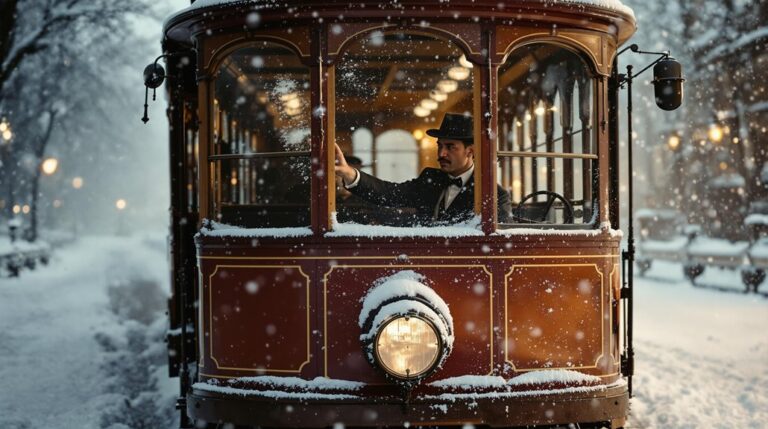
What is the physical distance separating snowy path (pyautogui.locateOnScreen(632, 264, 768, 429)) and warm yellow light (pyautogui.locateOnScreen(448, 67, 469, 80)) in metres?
3.16

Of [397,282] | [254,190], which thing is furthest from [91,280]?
[397,282]

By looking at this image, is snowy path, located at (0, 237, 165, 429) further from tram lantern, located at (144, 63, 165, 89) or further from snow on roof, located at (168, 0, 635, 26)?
snow on roof, located at (168, 0, 635, 26)

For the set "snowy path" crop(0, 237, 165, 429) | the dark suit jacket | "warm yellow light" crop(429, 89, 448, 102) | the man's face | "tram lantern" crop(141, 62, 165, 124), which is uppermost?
"warm yellow light" crop(429, 89, 448, 102)

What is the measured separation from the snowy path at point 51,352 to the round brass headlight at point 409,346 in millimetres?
3051

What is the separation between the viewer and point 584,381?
4.89 meters

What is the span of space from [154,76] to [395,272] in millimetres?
2112

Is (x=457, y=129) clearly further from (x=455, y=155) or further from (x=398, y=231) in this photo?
(x=398, y=231)

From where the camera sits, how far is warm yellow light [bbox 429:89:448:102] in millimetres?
7504

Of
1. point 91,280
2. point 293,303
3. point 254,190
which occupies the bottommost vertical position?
point 91,280

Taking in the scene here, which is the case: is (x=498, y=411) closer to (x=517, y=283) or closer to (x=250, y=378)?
(x=517, y=283)

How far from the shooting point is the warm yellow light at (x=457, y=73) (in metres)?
6.33

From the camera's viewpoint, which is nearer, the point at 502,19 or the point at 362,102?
the point at 502,19

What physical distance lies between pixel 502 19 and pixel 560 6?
0.35 metres

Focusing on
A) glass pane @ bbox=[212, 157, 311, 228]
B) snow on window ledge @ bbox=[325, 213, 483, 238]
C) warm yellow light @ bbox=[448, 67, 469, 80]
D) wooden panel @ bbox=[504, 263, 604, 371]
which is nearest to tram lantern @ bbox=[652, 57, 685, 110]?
wooden panel @ bbox=[504, 263, 604, 371]
